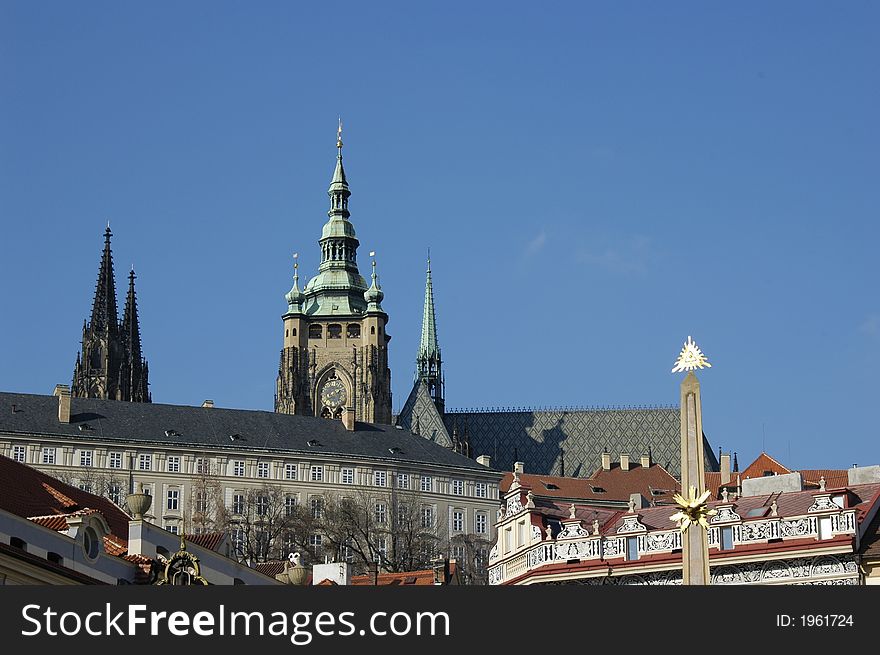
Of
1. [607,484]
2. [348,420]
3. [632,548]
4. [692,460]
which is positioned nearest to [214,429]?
[348,420]

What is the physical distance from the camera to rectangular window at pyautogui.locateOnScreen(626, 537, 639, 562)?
65.0m

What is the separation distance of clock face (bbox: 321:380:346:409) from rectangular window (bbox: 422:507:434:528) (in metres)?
31.5


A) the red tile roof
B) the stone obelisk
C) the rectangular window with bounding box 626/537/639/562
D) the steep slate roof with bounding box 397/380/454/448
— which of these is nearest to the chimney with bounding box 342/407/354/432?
the steep slate roof with bounding box 397/380/454/448

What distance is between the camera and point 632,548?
6531cm

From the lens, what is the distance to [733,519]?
63.2 metres

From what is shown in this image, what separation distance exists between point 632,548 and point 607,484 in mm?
108757

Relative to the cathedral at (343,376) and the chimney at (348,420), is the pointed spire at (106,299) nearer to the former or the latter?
the cathedral at (343,376)

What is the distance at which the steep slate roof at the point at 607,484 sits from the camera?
166 metres

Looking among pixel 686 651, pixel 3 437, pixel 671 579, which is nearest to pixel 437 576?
pixel 671 579

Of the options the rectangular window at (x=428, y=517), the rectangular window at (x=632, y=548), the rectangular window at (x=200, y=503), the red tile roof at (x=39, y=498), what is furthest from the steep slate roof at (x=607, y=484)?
the red tile roof at (x=39, y=498)

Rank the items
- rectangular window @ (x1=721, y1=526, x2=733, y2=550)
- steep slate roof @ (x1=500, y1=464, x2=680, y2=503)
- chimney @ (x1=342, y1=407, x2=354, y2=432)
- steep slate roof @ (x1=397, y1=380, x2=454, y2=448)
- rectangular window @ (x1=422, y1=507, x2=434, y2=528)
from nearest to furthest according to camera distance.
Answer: rectangular window @ (x1=721, y1=526, x2=733, y2=550) < rectangular window @ (x1=422, y1=507, x2=434, y2=528) < chimney @ (x1=342, y1=407, x2=354, y2=432) < steep slate roof @ (x1=500, y1=464, x2=680, y2=503) < steep slate roof @ (x1=397, y1=380, x2=454, y2=448)

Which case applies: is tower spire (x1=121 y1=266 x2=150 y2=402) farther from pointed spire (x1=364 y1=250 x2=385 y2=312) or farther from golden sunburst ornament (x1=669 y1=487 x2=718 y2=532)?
golden sunburst ornament (x1=669 y1=487 x2=718 y2=532)

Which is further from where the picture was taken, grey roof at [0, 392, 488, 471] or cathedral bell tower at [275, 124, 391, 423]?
cathedral bell tower at [275, 124, 391, 423]

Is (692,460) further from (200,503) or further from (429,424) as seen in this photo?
(429,424)
